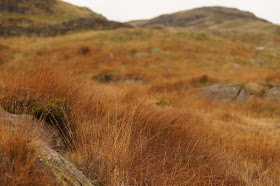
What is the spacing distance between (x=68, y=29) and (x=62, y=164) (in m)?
30.3

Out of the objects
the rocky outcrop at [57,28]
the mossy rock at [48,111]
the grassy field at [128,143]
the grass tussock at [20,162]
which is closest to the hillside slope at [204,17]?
the rocky outcrop at [57,28]

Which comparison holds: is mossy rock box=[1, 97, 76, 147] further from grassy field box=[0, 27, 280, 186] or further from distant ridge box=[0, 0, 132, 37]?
distant ridge box=[0, 0, 132, 37]

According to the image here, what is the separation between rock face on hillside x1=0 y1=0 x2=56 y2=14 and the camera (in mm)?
31500

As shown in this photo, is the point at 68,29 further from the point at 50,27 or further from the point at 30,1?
the point at 30,1

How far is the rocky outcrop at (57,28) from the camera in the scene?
23.7 meters

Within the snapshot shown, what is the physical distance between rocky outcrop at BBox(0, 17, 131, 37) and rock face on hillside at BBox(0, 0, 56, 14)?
898cm

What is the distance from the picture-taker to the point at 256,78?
9008mm

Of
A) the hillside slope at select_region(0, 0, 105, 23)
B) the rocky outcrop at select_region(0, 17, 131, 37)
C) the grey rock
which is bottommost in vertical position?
the grey rock

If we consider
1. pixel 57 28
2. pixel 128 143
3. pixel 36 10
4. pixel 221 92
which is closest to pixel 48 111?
pixel 128 143

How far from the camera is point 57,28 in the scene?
2755 cm

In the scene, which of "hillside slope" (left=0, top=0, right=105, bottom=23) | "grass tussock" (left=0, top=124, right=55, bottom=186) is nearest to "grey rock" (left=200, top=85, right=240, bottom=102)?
"grass tussock" (left=0, top=124, right=55, bottom=186)

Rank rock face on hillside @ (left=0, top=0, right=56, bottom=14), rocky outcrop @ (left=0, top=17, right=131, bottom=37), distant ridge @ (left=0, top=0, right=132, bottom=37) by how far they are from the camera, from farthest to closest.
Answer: rock face on hillside @ (left=0, top=0, right=56, bottom=14) → distant ridge @ (left=0, top=0, right=132, bottom=37) → rocky outcrop @ (left=0, top=17, right=131, bottom=37)

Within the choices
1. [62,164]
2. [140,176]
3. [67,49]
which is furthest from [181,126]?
[67,49]

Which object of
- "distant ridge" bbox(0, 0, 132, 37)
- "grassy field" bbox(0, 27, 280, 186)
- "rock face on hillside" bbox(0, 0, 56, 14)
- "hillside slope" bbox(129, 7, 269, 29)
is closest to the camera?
"grassy field" bbox(0, 27, 280, 186)
